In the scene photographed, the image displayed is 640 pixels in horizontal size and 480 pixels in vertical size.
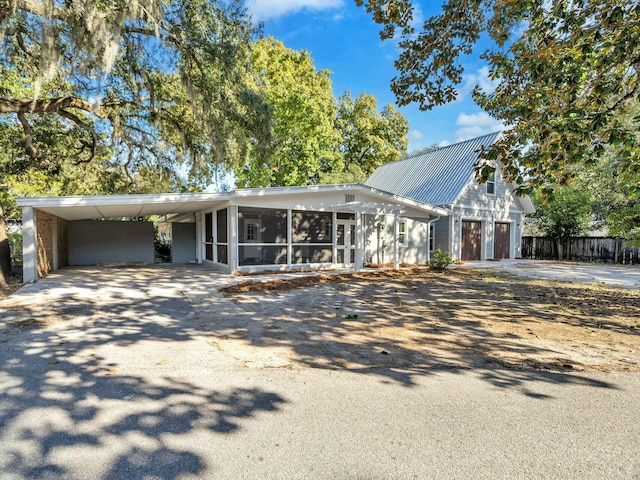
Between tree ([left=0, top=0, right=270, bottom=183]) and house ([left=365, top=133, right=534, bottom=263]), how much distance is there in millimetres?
7092

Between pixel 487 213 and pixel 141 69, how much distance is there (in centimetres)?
1518

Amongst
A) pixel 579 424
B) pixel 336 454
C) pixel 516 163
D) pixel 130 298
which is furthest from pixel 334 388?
pixel 130 298

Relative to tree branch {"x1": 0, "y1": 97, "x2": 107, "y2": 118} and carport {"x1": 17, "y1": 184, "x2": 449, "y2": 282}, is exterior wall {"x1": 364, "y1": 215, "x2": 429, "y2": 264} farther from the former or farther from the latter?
tree branch {"x1": 0, "y1": 97, "x2": 107, "y2": 118}

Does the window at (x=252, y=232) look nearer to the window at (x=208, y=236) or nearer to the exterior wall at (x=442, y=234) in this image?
the window at (x=208, y=236)

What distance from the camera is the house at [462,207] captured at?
50.9ft

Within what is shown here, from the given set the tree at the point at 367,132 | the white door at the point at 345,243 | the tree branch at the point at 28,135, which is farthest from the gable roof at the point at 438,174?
the tree branch at the point at 28,135

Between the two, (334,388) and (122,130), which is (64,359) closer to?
(334,388)

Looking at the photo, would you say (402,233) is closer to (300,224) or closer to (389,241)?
(389,241)

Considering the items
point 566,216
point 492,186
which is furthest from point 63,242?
point 566,216

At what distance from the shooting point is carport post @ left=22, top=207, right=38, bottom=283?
8625 mm

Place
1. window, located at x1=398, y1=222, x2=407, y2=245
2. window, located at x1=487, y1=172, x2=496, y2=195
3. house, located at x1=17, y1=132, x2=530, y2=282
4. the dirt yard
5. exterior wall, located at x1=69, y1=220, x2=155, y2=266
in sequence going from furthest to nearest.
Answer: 1. window, located at x1=487, y1=172, x2=496, y2=195
2. exterior wall, located at x1=69, y1=220, x2=155, y2=266
3. window, located at x1=398, y1=222, x2=407, y2=245
4. house, located at x1=17, y1=132, x2=530, y2=282
5. the dirt yard

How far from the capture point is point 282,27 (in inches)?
603

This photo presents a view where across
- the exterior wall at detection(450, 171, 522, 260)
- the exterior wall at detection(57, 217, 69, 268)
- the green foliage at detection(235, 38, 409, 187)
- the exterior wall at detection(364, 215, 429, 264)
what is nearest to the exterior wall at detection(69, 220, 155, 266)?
the exterior wall at detection(57, 217, 69, 268)

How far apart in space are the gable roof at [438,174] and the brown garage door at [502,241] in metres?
3.66
